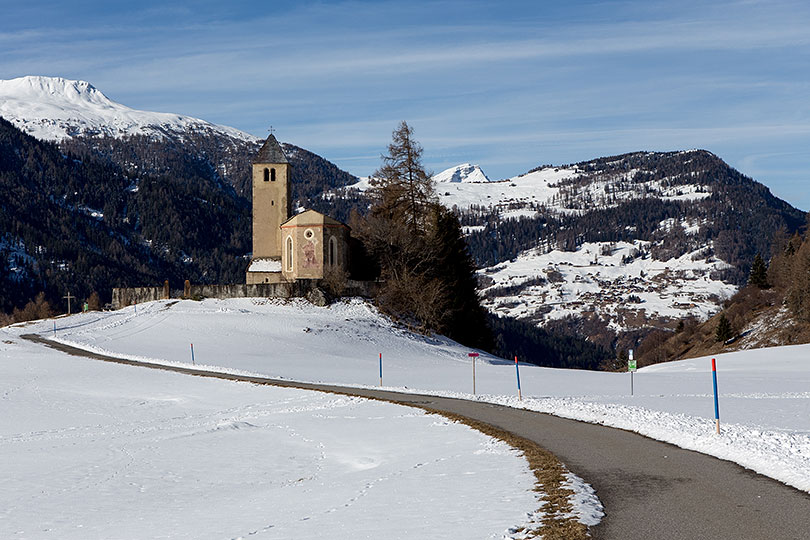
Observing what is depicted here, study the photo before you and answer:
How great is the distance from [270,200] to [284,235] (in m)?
7.72

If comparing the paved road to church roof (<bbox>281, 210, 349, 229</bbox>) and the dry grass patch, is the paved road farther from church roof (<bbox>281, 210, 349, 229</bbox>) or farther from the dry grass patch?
church roof (<bbox>281, 210, 349, 229</bbox>)

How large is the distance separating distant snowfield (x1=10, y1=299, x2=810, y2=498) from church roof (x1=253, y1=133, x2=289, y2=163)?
1856cm

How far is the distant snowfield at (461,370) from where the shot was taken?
18.9m

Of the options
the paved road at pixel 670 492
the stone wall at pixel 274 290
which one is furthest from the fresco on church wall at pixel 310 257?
the paved road at pixel 670 492

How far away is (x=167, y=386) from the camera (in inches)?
1510

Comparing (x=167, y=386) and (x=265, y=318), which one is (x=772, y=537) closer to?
(x=167, y=386)

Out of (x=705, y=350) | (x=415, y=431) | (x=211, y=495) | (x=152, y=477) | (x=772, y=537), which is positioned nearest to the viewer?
(x=772, y=537)

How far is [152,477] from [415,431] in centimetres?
675

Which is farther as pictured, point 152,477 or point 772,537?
point 152,477

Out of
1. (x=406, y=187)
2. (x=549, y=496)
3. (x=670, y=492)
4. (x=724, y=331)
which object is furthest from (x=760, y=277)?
(x=549, y=496)

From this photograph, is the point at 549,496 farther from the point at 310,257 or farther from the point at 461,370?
the point at 310,257

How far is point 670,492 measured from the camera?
1277 centimetres

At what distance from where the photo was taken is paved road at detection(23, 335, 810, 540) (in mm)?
10523

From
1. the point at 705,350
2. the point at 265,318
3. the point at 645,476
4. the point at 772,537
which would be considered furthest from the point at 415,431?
the point at 705,350
